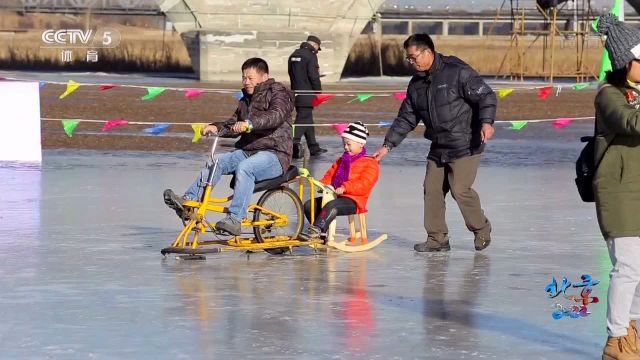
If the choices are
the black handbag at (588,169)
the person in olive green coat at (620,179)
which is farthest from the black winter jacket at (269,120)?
the person in olive green coat at (620,179)

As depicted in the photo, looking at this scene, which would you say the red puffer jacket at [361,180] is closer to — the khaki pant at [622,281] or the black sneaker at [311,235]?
the black sneaker at [311,235]

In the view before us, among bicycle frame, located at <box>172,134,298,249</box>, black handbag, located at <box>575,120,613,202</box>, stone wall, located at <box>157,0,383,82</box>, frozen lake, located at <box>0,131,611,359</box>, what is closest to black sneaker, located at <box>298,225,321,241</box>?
frozen lake, located at <box>0,131,611,359</box>

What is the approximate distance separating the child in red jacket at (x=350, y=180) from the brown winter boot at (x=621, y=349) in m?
4.47

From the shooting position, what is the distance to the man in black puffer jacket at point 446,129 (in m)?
11.7

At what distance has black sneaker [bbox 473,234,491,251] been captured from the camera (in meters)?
11.8

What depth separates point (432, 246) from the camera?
11828mm

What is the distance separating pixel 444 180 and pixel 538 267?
56.9 inches

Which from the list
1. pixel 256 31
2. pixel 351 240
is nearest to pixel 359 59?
pixel 256 31

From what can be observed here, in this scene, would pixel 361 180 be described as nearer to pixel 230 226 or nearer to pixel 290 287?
pixel 230 226

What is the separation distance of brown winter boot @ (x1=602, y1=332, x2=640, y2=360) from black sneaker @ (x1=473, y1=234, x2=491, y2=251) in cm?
443

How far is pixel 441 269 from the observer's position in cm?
1092

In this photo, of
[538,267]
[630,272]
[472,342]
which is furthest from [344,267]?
[630,272]

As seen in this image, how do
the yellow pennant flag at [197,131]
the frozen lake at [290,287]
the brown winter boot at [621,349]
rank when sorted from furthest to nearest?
the yellow pennant flag at [197,131] → the frozen lake at [290,287] → the brown winter boot at [621,349]

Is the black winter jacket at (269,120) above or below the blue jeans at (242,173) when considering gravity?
above
